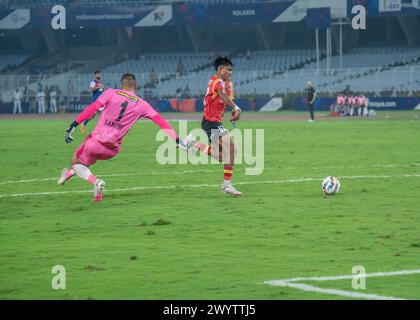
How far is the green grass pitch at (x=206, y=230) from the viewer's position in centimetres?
1066

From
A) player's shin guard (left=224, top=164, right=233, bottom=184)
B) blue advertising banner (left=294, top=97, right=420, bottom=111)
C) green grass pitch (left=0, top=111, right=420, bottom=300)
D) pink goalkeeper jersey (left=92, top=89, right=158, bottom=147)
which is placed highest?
pink goalkeeper jersey (left=92, top=89, right=158, bottom=147)

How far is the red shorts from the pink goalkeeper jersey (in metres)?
0.09

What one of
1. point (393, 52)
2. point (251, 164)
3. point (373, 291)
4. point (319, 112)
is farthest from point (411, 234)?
point (393, 52)

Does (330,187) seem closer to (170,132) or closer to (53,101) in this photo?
(170,132)

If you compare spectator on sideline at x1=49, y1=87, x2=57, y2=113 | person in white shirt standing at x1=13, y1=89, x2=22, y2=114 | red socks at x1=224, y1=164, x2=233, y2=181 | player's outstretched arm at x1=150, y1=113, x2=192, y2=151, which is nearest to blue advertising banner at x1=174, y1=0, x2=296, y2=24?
spectator on sideline at x1=49, y1=87, x2=57, y2=113

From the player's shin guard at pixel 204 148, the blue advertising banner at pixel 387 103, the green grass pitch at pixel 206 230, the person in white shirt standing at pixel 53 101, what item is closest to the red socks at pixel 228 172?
the green grass pitch at pixel 206 230

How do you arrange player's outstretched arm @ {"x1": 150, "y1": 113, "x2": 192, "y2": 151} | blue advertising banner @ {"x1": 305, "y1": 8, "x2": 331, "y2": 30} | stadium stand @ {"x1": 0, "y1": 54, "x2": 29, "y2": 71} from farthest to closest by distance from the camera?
stadium stand @ {"x1": 0, "y1": 54, "x2": 29, "y2": 71}
blue advertising banner @ {"x1": 305, "y1": 8, "x2": 331, "y2": 30}
player's outstretched arm @ {"x1": 150, "y1": 113, "x2": 192, "y2": 151}

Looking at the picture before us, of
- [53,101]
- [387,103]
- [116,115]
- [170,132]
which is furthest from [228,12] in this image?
[170,132]

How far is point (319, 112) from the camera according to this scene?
66688 millimetres

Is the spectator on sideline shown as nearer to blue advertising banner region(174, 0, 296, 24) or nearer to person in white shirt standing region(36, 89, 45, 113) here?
person in white shirt standing region(36, 89, 45, 113)

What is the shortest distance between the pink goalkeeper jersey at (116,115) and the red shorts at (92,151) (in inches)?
3.4

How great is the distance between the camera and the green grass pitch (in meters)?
10.7

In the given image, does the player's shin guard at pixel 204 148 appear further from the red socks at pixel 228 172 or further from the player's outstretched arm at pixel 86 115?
the player's outstretched arm at pixel 86 115

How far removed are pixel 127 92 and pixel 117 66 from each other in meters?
67.8
